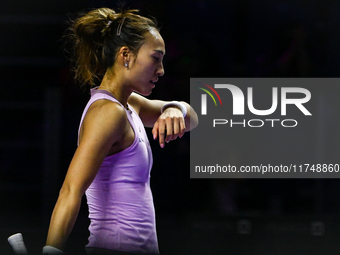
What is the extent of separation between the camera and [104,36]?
1.25 m

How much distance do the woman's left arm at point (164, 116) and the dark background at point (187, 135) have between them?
1161 mm

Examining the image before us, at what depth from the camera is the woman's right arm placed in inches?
36.4

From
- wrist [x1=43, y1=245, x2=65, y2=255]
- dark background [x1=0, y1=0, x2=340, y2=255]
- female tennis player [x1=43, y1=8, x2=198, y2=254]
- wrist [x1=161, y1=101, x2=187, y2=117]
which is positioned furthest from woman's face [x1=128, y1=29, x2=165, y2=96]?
dark background [x1=0, y1=0, x2=340, y2=255]

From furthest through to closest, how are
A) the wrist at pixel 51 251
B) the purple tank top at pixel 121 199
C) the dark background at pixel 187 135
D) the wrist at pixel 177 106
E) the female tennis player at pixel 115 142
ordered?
the dark background at pixel 187 135, the wrist at pixel 177 106, the purple tank top at pixel 121 199, the female tennis player at pixel 115 142, the wrist at pixel 51 251

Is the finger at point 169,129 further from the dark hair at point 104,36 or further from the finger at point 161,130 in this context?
the dark hair at point 104,36

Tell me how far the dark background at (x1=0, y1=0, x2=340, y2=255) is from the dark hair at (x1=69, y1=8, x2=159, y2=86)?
137cm

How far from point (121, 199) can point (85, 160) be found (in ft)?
0.64

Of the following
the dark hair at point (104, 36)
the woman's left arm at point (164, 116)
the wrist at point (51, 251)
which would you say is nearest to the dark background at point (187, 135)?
the woman's left arm at point (164, 116)

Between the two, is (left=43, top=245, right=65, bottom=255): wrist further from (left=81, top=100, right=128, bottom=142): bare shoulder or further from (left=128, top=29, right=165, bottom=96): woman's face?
(left=128, top=29, right=165, bottom=96): woman's face

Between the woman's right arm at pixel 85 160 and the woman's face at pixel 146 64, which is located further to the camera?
the woman's face at pixel 146 64

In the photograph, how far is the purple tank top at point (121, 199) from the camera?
3.64ft

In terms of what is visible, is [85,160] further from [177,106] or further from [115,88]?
[177,106]

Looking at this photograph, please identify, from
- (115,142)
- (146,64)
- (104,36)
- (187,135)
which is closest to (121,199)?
(115,142)

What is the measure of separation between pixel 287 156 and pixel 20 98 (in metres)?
1.92
